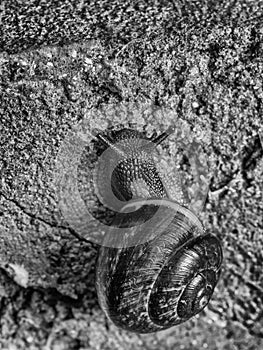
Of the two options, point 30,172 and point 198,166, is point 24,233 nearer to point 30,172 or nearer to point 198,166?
point 30,172

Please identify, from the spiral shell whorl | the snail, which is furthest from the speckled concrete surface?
the spiral shell whorl

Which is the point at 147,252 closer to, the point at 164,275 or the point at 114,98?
the point at 164,275

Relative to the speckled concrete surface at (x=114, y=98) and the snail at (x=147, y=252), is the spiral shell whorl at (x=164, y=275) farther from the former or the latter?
the speckled concrete surface at (x=114, y=98)

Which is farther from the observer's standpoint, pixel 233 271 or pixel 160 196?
pixel 233 271

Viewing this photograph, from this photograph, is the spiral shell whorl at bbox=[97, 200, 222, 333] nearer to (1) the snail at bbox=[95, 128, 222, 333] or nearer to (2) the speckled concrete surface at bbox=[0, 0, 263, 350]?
(1) the snail at bbox=[95, 128, 222, 333]

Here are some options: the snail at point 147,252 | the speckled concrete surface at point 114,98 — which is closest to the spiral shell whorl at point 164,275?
the snail at point 147,252

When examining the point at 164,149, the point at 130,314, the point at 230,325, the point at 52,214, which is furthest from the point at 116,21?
the point at 230,325
